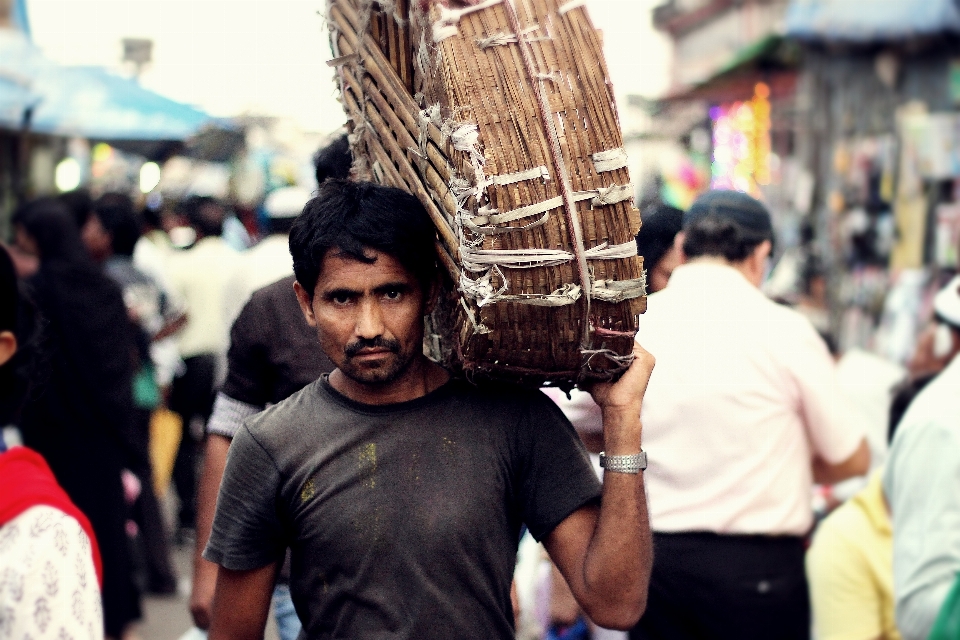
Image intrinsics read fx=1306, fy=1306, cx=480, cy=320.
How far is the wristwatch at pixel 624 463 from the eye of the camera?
7.68 ft

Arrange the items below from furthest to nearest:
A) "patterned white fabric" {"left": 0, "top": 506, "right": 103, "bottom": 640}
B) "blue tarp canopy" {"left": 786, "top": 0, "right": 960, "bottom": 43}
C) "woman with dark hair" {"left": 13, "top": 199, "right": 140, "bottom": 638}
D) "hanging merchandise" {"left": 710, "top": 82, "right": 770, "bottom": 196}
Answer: "hanging merchandise" {"left": 710, "top": 82, "right": 770, "bottom": 196} < "blue tarp canopy" {"left": 786, "top": 0, "right": 960, "bottom": 43} < "woman with dark hair" {"left": 13, "top": 199, "right": 140, "bottom": 638} < "patterned white fabric" {"left": 0, "top": 506, "right": 103, "bottom": 640}

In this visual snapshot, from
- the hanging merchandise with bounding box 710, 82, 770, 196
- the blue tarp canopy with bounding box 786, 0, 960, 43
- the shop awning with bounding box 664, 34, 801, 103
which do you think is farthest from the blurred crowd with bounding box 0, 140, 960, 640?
the hanging merchandise with bounding box 710, 82, 770, 196

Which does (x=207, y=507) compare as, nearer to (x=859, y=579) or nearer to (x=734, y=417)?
(x=734, y=417)

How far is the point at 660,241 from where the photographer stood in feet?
13.7

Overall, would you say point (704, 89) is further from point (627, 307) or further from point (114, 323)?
point (627, 307)

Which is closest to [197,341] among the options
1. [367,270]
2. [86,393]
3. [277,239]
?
[86,393]

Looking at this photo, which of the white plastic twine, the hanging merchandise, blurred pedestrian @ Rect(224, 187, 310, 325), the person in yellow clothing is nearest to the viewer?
the white plastic twine

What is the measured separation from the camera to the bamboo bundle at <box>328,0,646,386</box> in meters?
2.12

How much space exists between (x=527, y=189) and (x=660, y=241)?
2.11m

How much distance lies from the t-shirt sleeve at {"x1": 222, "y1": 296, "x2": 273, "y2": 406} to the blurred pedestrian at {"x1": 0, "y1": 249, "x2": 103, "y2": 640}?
49.5 inches

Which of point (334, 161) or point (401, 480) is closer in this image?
point (401, 480)

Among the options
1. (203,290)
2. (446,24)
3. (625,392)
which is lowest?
(203,290)

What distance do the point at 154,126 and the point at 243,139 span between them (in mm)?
A: 12140

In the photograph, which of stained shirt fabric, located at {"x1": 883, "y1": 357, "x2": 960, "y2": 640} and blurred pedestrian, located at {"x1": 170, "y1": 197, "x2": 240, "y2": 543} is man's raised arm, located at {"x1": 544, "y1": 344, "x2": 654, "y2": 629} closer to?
stained shirt fabric, located at {"x1": 883, "y1": 357, "x2": 960, "y2": 640}
